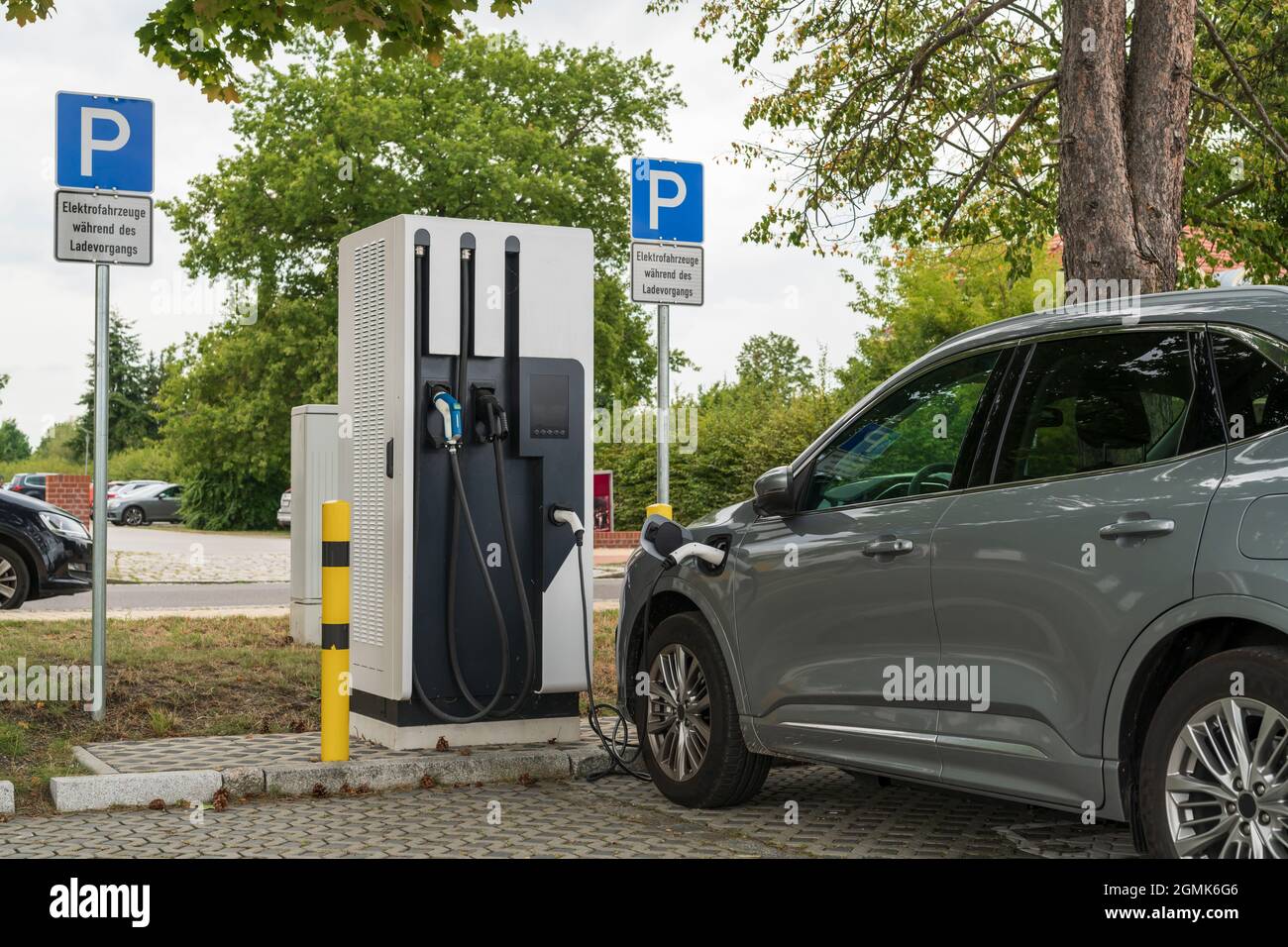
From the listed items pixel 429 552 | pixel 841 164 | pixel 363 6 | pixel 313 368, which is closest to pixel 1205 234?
pixel 841 164

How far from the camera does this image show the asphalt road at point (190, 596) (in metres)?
16.6

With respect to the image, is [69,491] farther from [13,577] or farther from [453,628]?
[453,628]

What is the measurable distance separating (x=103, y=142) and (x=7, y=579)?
266 inches

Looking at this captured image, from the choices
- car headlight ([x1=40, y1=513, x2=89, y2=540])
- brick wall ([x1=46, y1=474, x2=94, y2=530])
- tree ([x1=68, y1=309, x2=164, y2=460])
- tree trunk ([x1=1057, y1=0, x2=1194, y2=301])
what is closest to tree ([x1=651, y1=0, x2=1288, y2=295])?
tree trunk ([x1=1057, y1=0, x2=1194, y2=301])

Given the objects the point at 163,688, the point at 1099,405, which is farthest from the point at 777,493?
the point at 163,688

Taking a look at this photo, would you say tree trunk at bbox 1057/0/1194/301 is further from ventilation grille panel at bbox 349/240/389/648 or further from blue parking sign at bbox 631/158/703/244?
ventilation grille panel at bbox 349/240/389/648

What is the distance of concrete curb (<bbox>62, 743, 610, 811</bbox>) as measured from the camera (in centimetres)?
642

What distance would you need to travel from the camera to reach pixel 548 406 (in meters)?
7.73

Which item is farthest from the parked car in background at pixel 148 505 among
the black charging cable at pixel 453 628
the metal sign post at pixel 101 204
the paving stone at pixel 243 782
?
the paving stone at pixel 243 782

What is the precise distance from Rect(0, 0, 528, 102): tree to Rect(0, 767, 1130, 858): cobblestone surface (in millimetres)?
5185

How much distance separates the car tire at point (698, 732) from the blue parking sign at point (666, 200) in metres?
3.24

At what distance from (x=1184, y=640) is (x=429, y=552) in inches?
161

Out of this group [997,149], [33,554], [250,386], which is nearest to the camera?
[997,149]

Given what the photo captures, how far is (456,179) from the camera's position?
35.5 meters
